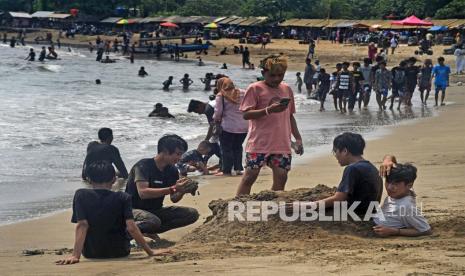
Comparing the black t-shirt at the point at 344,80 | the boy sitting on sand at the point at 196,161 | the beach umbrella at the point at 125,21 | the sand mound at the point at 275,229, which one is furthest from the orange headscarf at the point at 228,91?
the beach umbrella at the point at 125,21

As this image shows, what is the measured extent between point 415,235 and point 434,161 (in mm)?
5567

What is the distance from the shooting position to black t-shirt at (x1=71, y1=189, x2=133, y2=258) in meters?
6.24

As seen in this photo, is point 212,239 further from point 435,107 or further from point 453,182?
point 435,107

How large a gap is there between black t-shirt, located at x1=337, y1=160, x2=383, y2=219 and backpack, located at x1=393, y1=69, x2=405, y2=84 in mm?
15933

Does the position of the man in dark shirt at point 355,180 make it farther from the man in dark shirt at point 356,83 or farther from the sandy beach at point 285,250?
the man in dark shirt at point 356,83

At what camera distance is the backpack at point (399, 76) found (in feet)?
72.6

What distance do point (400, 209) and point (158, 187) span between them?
1.93 m

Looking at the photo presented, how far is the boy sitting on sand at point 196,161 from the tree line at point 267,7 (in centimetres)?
5305

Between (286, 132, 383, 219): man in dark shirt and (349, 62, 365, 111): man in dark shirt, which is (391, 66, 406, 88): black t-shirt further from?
(286, 132, 383, 219): man in dark shirt

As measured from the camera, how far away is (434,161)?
460 inches

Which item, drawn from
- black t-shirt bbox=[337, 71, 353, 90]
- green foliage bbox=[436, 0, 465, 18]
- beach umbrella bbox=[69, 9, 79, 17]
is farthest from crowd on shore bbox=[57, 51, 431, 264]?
beach umbrella bbox=[69, 9, 79, 17]

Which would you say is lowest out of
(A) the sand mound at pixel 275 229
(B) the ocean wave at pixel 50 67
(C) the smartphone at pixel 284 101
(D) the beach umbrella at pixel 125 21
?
(B) the ocean wave at pixel 50 67

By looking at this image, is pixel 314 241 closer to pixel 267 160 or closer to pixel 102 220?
pixel 267 160

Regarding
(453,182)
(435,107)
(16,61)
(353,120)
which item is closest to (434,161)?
(453,182)
